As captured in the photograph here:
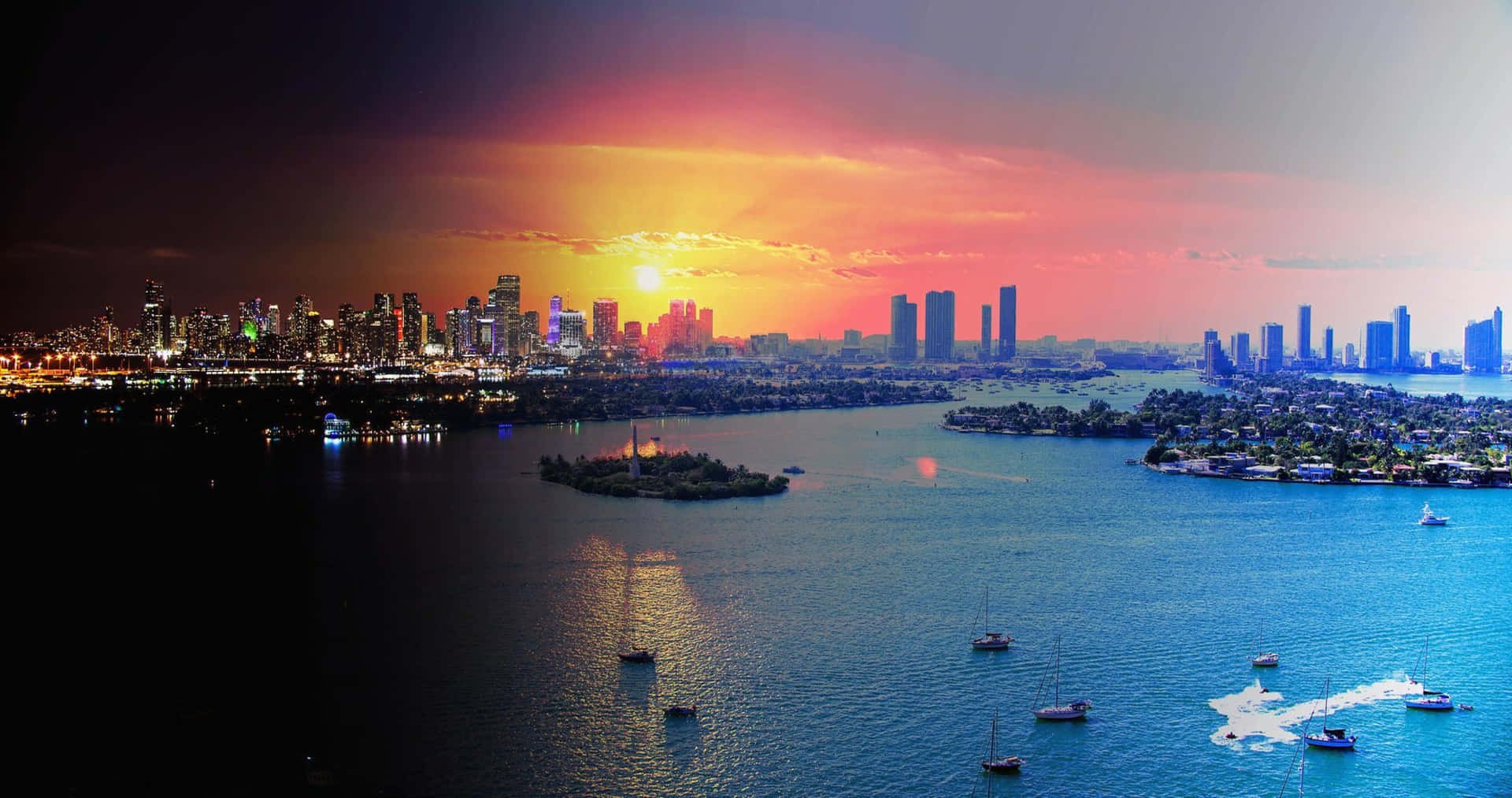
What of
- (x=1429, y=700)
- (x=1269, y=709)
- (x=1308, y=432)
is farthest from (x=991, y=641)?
(x=1308, y=432)

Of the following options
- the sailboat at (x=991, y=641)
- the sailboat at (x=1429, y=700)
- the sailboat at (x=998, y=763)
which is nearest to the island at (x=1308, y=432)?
the sailboat at (x=1429, y=700)

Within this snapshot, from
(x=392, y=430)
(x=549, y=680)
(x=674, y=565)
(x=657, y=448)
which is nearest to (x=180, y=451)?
(x=392, y=430)

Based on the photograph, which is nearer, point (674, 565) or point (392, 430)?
point (674, 565)

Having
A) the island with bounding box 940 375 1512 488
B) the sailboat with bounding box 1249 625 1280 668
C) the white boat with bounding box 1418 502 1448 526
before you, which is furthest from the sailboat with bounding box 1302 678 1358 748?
the island with bounding box 940 375 1512 488

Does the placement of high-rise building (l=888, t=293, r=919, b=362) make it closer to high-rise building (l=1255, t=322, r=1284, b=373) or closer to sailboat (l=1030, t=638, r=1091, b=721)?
high-rise building (l=1255, t=322, r=1284, b=373)

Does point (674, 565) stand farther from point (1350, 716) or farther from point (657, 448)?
point (657, 448)

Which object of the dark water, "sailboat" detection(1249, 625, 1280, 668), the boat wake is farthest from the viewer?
"sailboat" detection(1249, 625, 1280, 668)
